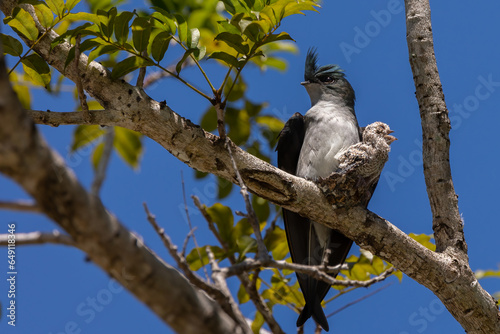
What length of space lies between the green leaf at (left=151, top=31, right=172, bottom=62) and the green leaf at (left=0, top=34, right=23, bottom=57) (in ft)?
2.61

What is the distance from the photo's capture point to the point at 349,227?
3.83 m

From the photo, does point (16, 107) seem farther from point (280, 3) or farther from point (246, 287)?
point (246, 287)

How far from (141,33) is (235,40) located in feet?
1.77

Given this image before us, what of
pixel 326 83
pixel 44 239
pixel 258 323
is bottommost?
pixel 44 239

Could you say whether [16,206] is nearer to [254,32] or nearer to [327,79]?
[254,32]

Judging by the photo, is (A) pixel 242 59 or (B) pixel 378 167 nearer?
(A) pixel 242 59

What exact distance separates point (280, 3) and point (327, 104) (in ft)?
7.74

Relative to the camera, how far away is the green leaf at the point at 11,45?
3.16 meters

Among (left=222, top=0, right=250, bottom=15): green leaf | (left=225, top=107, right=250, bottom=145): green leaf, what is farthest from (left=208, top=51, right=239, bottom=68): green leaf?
(left=225, top=107, right=250, bottom=145): green leaf

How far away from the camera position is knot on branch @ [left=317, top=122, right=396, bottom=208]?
3.82 metres

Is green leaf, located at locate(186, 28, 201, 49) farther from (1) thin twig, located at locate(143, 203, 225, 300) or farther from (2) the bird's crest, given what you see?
(2) the bird's crest

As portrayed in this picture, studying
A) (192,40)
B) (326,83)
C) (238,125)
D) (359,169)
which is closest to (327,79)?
(326,83)

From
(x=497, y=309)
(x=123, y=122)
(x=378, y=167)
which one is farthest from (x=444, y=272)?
(x=123, y=122)

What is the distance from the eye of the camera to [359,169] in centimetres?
404
